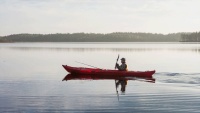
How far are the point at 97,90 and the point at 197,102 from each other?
606 centimetres

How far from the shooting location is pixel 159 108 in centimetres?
1362

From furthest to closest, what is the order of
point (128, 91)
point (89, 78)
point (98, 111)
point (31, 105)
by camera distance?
point (89, 78)
point (128, 91)
point (31, 105)
point (98, 111)

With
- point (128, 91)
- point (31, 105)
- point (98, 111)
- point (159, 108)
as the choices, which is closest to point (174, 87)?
point (128, 91)

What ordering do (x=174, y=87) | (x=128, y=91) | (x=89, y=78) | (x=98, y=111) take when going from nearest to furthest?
(x=98, y=111) → (x=128, y=91) → (x=174, y=87) → (x=89, y=78)

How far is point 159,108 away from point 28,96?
6.73 meters

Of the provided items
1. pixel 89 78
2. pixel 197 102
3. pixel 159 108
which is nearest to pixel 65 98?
pixel 159 108

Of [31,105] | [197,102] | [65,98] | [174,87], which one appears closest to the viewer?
[31,105]

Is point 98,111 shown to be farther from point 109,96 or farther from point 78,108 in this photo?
point 109,96

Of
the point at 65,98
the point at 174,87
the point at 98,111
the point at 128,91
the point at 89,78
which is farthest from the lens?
the point at 89,78

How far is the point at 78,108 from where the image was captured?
1365cm

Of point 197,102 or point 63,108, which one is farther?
point 197,102

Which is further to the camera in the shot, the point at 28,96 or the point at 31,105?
the point at 28,96

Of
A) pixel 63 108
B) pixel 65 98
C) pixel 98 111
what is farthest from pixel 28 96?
pixel 98 111

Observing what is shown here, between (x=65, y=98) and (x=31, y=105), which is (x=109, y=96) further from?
(x=31, y=105)
